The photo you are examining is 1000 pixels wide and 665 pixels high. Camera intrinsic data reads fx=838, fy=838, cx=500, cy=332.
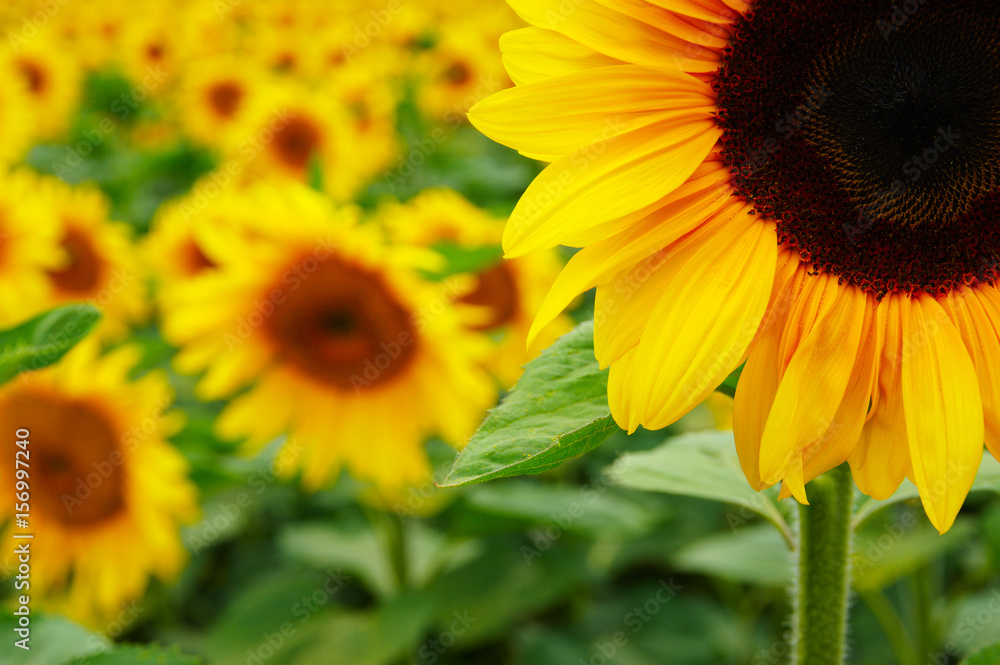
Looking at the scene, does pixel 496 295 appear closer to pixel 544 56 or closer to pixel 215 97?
pixel 544 56

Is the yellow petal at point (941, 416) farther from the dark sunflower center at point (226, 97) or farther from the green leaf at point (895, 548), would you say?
the dark sunflower center at point (226, 97)

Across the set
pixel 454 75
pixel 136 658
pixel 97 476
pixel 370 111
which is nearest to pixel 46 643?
pixel 136 658

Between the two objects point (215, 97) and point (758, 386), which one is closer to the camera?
point (758, 386)

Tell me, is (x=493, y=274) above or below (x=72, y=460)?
above

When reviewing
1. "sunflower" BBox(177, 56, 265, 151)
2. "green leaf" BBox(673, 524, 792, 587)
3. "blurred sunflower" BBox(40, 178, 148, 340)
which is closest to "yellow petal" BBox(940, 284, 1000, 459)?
"green leaf" BBox(673, 524, 792, 587)

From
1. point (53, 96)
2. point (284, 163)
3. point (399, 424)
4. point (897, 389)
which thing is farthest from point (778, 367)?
point (53, 96)

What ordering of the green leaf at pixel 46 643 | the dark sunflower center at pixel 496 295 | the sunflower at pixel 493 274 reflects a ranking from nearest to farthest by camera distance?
the green leaf at pixel 46 643
the sunflower at pixel 493 274
the dark sunflower center at pixel 496 295

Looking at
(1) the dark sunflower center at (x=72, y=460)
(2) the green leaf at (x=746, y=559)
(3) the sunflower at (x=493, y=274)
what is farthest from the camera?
(3) the sunflower at (x=493, y=274)

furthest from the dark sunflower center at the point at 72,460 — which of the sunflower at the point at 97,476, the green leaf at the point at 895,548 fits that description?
the green leaf at the point at 895,548
